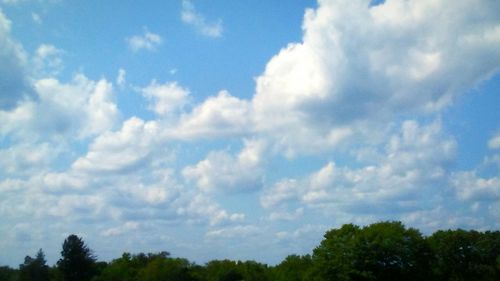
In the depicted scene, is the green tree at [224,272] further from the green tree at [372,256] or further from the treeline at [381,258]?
the green tree at [372,256]

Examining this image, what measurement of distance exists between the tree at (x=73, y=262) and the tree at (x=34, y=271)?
10395 mm

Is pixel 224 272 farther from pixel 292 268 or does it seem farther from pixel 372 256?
pixel 372 256

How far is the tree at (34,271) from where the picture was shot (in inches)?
4766

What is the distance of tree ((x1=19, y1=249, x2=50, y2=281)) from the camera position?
12106cm

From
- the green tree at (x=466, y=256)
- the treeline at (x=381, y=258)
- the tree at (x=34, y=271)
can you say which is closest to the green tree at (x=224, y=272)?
the treeline at (x=381, y=258)

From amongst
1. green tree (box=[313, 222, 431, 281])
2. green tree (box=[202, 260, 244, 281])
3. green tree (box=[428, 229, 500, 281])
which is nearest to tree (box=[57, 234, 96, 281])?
green tree (box=[202, 260, 244, 281])

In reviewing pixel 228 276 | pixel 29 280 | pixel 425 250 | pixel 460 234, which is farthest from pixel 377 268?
pixel 29 280

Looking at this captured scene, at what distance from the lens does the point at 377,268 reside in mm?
87875

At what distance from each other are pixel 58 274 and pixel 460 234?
83.2 m

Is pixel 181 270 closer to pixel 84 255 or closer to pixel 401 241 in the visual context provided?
pixel 84 255

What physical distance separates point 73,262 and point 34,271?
529 inches

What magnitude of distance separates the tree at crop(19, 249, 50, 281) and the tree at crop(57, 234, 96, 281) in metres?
10.4

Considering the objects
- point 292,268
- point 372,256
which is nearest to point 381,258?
point 372,256

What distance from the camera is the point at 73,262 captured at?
11538 centimetres
